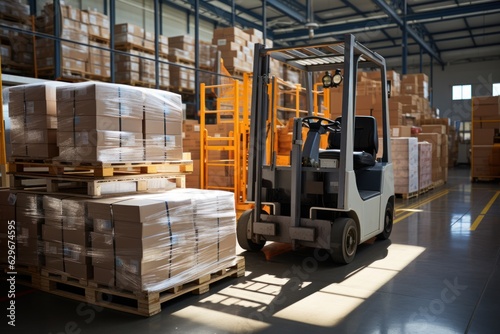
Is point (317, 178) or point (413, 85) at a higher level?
point (413, 85)

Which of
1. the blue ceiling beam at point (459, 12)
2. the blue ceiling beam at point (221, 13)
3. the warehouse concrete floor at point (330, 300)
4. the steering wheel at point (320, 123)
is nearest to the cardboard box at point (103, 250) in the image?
the warehouse concrete floor at point (330, 300)

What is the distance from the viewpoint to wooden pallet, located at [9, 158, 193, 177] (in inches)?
161

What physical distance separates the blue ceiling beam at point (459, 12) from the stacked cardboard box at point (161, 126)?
1612cm

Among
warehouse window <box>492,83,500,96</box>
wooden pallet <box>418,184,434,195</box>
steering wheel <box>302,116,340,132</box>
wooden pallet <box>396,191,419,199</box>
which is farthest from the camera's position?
warehouse window <box>492,83,500,96</box>

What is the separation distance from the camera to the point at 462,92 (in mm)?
28859

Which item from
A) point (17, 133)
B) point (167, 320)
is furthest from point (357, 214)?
point (17, 133)

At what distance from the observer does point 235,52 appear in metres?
13.1

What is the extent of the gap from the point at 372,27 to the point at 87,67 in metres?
14.3

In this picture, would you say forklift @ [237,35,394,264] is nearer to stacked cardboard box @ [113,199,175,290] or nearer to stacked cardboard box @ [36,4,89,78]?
stacked cardboard box @ [113,199,175,290]

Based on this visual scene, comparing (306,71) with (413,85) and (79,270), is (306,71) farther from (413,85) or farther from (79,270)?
(413,85)

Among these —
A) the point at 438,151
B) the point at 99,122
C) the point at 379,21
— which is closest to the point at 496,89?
the point at 379,21

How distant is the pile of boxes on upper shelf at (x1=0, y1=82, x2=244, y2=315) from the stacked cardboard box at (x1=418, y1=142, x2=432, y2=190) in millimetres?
8632

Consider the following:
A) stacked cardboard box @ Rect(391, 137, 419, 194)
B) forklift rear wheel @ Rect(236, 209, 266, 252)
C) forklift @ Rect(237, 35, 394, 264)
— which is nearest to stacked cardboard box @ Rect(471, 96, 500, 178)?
stacked cardboard box @ Rect(391, 137, 419, 194)

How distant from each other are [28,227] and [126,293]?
4.41 ft
